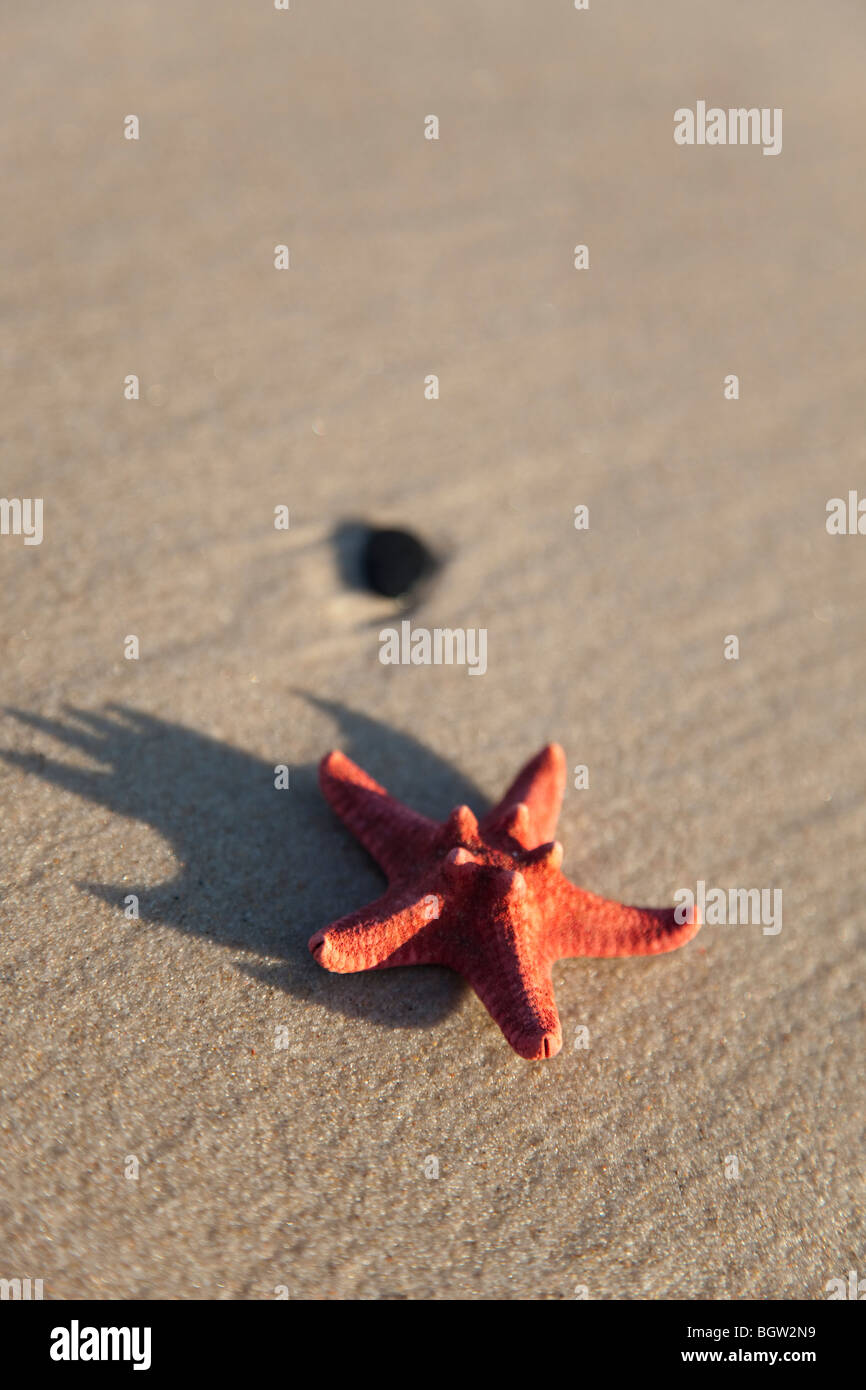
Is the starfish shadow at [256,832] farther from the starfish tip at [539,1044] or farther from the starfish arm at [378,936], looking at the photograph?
the starfish tip at [539,1044]

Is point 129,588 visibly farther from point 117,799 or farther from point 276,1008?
point 276,1008

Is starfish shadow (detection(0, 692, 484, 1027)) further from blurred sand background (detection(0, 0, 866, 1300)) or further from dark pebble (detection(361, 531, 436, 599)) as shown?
dark pebble (detection(361, 531, 436, 599))

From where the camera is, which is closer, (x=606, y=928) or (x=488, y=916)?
(x=488, y=916)

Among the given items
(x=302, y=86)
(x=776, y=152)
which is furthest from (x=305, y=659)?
(x=776, y=152)

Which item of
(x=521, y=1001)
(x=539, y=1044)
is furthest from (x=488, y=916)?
(x=539, y=1044)

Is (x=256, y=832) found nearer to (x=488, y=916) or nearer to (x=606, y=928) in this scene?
(x=488, y=916)

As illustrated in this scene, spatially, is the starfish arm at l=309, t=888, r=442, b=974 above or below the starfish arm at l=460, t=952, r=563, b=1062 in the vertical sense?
above

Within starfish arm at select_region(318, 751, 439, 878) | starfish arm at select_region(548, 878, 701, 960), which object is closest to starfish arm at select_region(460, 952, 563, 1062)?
starfish arm at select_region(548, 878, 701, 960)
